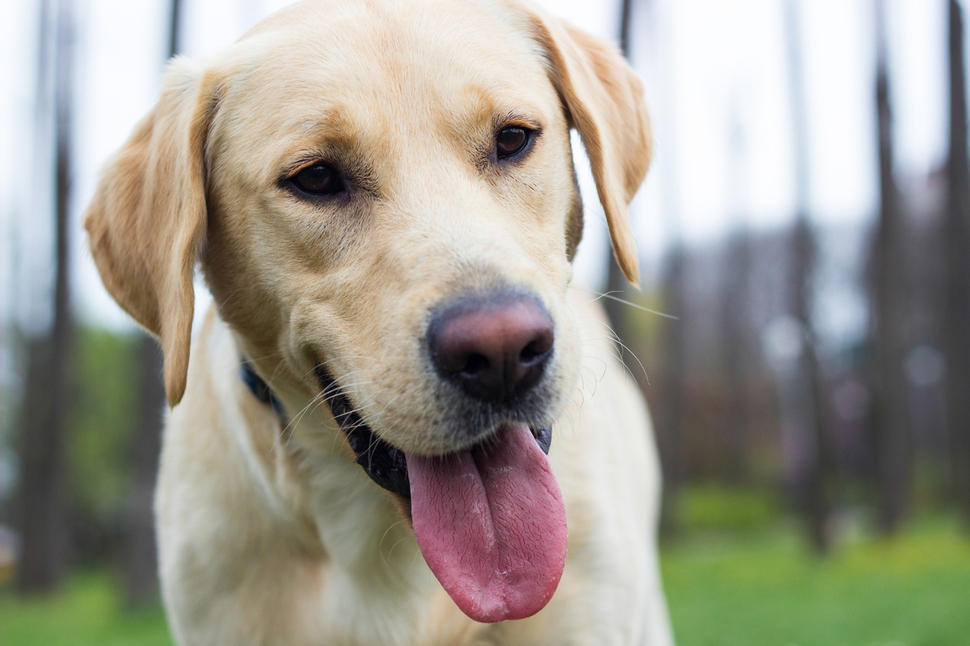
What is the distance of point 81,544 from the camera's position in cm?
2853

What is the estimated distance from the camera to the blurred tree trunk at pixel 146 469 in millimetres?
10320

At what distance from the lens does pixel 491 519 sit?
2115 mm

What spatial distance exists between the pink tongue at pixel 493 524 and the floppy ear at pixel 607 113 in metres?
0.89

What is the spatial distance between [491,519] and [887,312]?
41.3 ft

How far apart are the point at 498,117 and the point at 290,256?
0.71 metres

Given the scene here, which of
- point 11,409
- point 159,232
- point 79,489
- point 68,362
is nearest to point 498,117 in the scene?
point 159,232

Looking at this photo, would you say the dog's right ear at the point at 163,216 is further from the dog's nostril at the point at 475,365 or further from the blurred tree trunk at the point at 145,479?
the blurred tree trunk at the point at 145,479

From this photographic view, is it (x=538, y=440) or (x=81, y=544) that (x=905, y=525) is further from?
(x=81, y=544)

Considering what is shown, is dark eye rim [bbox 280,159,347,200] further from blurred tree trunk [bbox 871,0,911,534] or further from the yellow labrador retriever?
blurred tree trunk [bbox 871,0,911,534]

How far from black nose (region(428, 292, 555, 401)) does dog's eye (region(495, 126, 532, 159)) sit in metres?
0.68

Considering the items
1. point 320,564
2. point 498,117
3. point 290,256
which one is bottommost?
point 320,564

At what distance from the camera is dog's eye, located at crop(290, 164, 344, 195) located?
228 centimetres

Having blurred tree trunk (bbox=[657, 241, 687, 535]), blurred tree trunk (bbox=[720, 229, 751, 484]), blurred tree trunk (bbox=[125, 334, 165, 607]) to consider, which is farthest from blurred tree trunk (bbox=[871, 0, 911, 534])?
blurred tree trunk (bbox=[720, 229, 751, 484])

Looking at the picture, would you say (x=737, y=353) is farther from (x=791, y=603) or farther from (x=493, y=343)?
(x=493, y=343)
